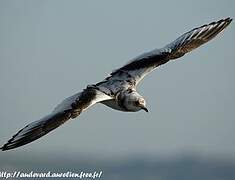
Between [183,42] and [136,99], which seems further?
[183,42]

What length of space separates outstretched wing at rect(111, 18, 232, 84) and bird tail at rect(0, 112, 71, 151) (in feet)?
13.5

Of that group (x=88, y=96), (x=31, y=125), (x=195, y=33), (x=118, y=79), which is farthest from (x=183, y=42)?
(x=31, y=125)

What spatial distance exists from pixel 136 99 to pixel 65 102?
230cm

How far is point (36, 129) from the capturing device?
65.6 feet

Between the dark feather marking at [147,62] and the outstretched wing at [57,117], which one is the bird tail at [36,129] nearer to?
the outstretched wing at [57,117]

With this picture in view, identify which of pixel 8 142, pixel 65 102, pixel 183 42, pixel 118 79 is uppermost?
pixel 183 42

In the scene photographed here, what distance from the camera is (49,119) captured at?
20359 mm

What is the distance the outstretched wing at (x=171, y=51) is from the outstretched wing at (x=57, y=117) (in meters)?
2.68

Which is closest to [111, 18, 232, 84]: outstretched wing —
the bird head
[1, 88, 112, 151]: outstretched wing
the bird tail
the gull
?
the gull

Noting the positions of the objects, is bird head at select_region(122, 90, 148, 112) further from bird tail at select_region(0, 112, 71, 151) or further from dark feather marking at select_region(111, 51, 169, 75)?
bird tail at select_region(0, 112, 71, 151)

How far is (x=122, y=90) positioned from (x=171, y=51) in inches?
116

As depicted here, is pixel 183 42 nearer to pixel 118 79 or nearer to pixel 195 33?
pixel 195 33

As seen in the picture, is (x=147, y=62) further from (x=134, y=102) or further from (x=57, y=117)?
(x=57, y=117)

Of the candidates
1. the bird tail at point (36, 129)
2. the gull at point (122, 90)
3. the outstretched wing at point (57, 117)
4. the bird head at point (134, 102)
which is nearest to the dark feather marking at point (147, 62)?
the gull at point (122, 90)
